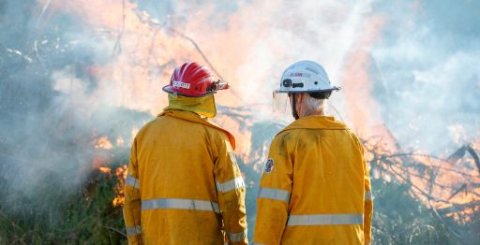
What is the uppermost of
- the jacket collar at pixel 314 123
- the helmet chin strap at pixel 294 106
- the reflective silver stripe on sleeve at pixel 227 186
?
the helmet chin strap at pixel 294 106

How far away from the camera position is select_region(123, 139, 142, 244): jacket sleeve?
Result: 400 centimetres

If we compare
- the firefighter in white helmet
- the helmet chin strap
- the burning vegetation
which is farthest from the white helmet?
the burning vegetation

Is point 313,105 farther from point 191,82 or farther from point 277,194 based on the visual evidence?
point 191,82

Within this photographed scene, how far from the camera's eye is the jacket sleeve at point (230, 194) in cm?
386

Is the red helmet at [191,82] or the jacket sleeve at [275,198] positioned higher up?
the red helmet at [191,82]

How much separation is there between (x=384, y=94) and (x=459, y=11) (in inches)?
113

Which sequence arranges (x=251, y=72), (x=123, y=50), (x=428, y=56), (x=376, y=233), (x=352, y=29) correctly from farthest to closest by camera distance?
1. (x=428, y=56)
2. (x=352, y=29)
3. (x=251, y=72)
4. (x=123, y=50)
5. (x=376, y=233)

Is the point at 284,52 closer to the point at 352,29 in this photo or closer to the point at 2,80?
the point at 352,29

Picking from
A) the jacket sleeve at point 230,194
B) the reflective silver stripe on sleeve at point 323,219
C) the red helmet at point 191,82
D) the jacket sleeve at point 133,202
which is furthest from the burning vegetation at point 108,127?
the reflective silver stripe on sleeve at point 323,219

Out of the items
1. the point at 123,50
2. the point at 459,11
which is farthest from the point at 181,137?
the point at 459,11

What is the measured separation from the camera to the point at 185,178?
3.79 metres

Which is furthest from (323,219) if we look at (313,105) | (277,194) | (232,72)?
(232,72)

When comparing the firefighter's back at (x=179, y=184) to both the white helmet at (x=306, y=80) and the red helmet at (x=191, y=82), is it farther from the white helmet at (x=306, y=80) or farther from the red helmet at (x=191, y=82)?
the white helmet at (x=306, y=80)

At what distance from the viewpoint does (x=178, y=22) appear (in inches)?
312
